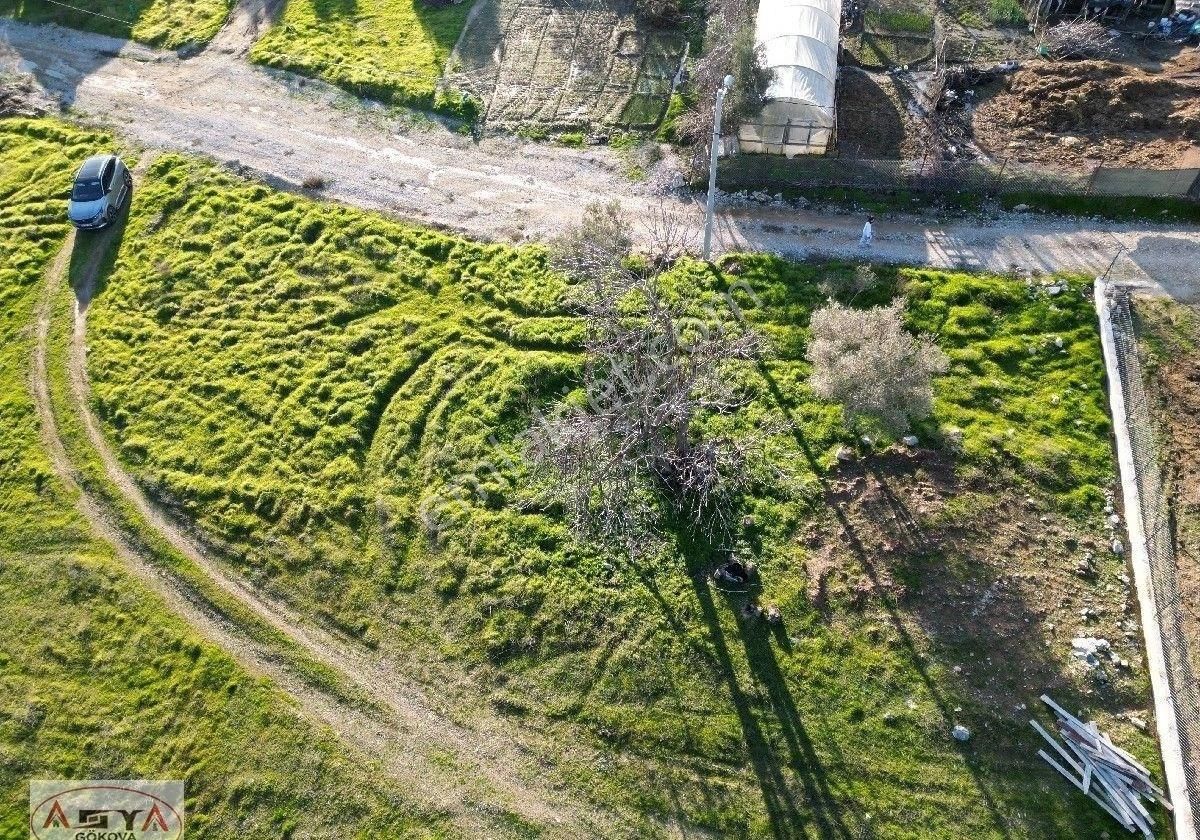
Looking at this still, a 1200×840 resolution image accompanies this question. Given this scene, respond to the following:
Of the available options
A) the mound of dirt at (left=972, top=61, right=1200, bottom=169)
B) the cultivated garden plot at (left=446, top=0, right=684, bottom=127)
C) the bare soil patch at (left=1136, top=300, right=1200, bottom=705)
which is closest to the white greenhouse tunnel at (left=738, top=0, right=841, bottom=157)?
the cultivated garden plot at (left=446, top=0, right=684, bottom=127)

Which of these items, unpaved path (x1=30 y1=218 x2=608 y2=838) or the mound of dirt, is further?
the mound of dirt

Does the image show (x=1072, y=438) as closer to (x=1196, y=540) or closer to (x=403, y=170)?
(x=1196, y=540)

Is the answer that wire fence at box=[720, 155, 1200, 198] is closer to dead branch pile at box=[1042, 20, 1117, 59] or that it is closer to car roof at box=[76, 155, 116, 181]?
dead branch pile at box=[1042, 20, 1117, 59]

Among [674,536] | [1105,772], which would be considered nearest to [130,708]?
[674,536]

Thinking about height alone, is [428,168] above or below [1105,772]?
above

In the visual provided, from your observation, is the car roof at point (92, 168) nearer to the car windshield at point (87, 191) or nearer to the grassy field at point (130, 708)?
the car windshield at point (87, 191)

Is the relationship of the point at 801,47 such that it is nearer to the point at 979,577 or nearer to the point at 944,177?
the point at 944,177
